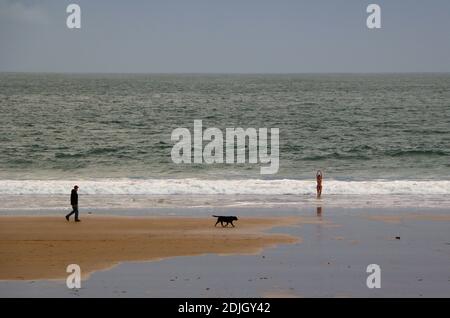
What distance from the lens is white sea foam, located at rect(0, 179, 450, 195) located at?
35.3m

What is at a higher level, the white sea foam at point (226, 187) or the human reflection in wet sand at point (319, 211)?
the white sea foam at point (226, 187)

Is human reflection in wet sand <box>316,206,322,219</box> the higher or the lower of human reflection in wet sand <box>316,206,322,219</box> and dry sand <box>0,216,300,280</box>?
the higher

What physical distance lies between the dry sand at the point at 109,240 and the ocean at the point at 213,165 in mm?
5007

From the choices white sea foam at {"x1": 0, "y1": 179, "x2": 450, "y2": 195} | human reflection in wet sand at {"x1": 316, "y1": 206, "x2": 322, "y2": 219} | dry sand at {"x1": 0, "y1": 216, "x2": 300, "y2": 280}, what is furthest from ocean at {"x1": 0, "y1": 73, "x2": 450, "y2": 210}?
dry sand at {"x1": 0, "y1": 216, "x2": 300, "y2": 280}

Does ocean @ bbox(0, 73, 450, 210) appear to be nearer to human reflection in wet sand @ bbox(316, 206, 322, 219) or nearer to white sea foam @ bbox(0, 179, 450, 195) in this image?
white sea foam @ bbox(0, 179, 450, 195)

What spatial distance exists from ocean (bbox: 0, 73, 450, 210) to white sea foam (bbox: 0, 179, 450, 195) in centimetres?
5

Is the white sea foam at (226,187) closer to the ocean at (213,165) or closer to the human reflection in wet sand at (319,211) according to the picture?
the ocean at (213,165)

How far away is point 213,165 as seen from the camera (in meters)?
46.6

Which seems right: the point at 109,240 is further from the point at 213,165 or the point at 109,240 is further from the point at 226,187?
the point at 213,165

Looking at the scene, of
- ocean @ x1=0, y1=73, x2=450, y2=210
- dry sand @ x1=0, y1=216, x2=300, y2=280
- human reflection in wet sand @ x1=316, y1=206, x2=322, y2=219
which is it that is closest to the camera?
dry sand @ x1=0, y1=216, x2=300, y2=280

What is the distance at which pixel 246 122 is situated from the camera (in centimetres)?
7800

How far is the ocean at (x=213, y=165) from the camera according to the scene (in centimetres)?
3500

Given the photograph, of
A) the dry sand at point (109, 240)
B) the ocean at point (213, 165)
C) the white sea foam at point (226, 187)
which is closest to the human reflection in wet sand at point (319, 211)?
the dry sand at point (109, 240)

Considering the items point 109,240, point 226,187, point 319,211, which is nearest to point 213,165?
point 226,187
